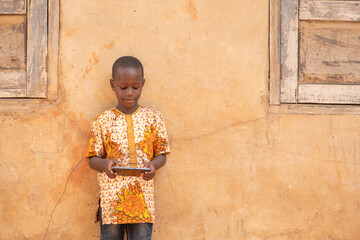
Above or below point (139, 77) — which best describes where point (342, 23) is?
above

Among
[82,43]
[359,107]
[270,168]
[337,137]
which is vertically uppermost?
[82,43]

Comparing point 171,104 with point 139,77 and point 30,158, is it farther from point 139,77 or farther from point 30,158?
point 30,158

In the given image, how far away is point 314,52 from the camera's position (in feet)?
10.8

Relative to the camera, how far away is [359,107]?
331 centimetres

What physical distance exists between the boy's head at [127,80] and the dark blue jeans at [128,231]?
785mm

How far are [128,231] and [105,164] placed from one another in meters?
0.51

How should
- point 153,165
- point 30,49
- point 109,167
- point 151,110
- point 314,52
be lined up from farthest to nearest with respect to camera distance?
point 314,52
point 30,49
point 151,110
point 153,165
point 109,167

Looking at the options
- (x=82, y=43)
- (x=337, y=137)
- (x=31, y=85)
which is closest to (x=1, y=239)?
(x=31, y=85)

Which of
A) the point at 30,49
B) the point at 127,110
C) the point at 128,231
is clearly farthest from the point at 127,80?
the point at 128,231

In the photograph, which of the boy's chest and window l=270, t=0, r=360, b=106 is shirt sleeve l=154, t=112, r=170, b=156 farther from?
window l=270, t=0, r=360, b=106

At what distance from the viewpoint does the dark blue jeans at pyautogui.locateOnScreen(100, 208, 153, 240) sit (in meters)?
2.78

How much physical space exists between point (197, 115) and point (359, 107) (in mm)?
1244

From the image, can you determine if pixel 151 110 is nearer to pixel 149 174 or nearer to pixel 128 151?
pixel 128 151

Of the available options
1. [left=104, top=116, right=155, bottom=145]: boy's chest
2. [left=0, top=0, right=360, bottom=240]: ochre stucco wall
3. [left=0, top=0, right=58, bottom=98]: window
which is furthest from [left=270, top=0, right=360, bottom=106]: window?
[left=0, top=0, right=58, bottom=98]: window
